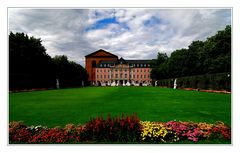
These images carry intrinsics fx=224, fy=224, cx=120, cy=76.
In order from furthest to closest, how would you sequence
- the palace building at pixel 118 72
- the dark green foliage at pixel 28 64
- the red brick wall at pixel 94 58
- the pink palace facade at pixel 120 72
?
the pink palace facade at pixel 120 72 < the palace building at pixel 118 72 < the red brick wall at pixel 94 58 < the dark green foliage at pixel 28 64

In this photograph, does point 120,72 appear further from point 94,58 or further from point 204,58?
point 204,58

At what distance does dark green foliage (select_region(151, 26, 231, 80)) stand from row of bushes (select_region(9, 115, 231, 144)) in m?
24.2

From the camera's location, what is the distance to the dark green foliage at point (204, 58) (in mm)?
29344

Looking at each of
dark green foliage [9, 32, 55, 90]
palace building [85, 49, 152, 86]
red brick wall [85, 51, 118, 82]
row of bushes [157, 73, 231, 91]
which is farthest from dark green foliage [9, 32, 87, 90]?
palace building [85, 49, 152, 86]

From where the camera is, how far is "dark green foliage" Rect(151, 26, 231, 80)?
2934cm

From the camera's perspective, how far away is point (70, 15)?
686 centimetres

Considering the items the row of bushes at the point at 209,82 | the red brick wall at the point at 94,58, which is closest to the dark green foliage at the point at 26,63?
the row of bushes at the point at 209,82

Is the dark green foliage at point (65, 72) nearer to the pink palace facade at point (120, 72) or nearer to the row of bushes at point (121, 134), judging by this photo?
the pink palace facade at point (120, 72)

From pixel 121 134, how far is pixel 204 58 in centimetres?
3364

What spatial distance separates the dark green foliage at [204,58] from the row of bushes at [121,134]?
2420cm

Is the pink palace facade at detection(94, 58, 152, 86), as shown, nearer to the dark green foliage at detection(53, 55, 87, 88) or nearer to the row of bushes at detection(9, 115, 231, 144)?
the dark green foliage at detection(53, 55, 87, 88)

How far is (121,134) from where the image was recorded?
5.51 metres

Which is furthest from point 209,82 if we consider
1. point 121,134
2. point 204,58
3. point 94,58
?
point 94,58
